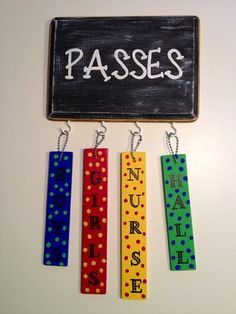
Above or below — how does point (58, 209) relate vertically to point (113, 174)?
below

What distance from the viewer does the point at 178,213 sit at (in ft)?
2.88

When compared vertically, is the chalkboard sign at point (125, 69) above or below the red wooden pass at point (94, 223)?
above

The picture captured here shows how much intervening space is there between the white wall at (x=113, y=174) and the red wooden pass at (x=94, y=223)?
0.08 feet

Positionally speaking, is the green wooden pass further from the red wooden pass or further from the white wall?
the red wooden pass

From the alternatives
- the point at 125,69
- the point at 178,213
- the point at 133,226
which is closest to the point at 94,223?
the point at 133,226

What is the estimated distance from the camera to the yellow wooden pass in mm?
859

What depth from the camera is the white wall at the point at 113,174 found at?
0.87 meters

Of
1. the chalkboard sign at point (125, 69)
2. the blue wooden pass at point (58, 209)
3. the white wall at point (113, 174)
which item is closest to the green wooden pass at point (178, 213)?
the white wall at point (113, 174)

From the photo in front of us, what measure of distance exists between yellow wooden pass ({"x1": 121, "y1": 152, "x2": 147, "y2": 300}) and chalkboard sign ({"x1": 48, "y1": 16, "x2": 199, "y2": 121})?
0.52 feet

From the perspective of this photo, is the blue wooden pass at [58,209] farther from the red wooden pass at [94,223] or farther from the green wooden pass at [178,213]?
the green wooden pass at [178,213]

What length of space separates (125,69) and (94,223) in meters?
0.51

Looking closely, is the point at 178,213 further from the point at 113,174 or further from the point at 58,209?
the point at 58,209
